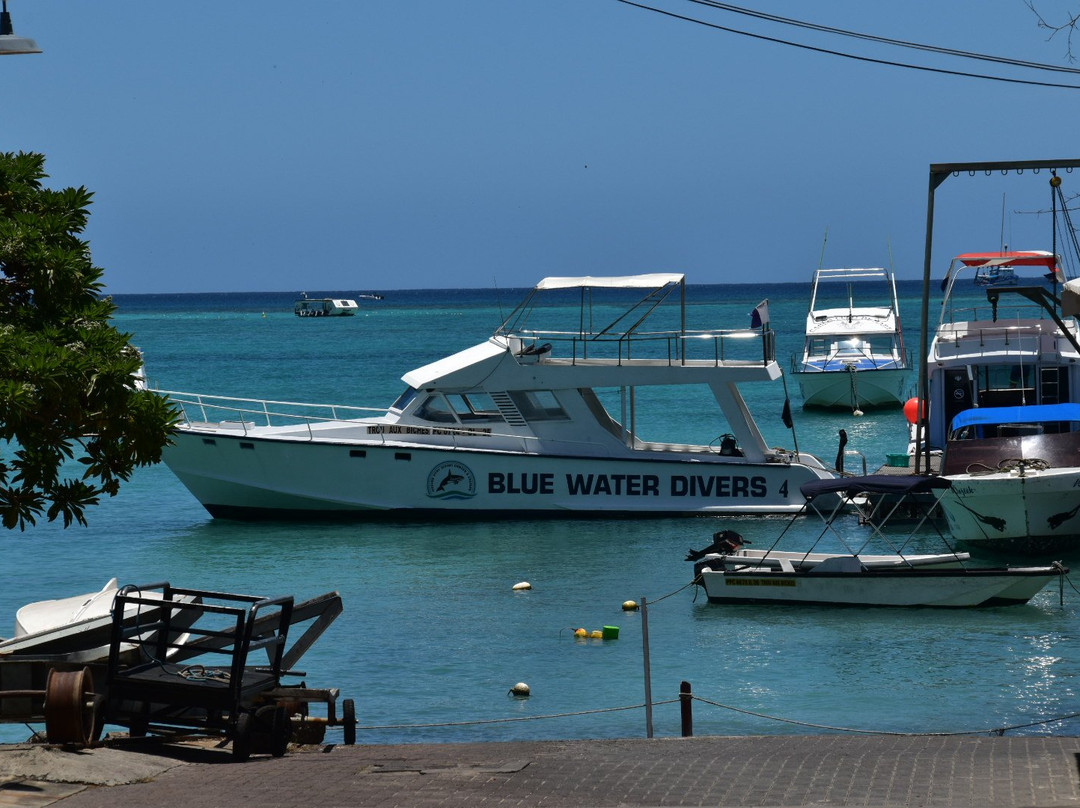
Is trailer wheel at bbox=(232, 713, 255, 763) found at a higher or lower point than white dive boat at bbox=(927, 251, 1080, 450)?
lower

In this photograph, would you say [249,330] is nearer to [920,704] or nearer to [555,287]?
[555,287]

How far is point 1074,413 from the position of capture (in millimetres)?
23375

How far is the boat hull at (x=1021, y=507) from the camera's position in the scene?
2077 cm

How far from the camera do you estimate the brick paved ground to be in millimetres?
8117

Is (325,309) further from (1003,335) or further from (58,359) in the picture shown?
(58,359)

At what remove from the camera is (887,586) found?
1819 cm

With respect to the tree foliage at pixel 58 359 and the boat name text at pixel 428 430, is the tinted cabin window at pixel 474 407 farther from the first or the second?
the tree foliage at pixel 58 359

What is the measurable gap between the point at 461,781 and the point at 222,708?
1.73 meters

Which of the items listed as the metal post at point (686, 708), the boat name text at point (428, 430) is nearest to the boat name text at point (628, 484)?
the boat name text at point (428, 430)

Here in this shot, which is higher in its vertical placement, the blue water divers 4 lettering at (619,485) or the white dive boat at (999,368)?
the white dive boat at (999,368)

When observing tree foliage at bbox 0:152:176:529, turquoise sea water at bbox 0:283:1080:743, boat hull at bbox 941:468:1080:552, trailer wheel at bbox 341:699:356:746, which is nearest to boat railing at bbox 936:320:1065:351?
turquoise sea water at bbox 0:283:1080:743

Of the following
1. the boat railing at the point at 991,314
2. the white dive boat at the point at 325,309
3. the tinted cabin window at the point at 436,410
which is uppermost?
the white dive boat at the point at 325,309

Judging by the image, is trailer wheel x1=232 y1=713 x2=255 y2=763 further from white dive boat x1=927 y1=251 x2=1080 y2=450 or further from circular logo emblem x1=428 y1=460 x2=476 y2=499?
white dive boat x1=927 y1=251 x2=1080 y2=450

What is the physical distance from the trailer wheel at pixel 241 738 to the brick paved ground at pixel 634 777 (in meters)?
0.12
